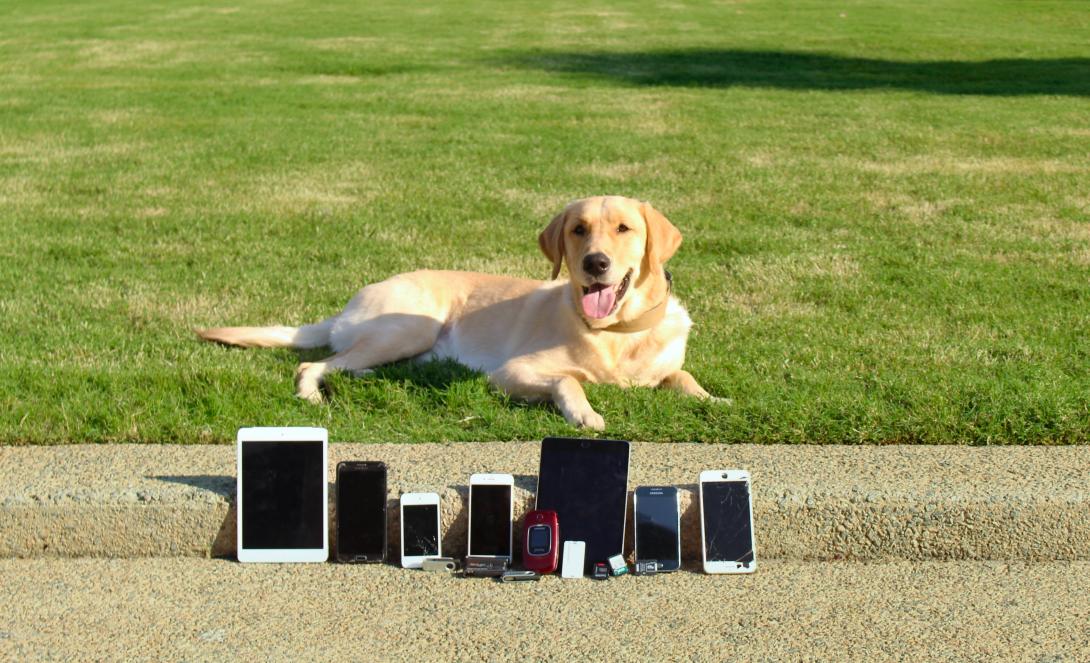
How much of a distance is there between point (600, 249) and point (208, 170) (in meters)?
6.49

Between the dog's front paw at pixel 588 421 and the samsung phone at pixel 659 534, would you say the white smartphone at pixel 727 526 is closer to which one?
the samsung phone at pixel 659 534

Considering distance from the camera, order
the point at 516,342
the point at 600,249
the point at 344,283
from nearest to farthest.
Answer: the point at 600,249 < the point at 516,342 < the point at 344,283

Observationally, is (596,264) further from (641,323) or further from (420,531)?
(420,531)

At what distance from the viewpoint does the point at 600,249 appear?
520 cm

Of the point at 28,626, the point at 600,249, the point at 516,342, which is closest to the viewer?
the point at 28,626

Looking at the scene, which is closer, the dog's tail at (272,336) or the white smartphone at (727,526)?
the white smartphone at (727,526)

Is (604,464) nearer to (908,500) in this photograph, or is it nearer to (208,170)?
(908,500)

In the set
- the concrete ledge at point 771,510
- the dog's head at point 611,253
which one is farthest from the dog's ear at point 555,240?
the concrete ledge at point 771,510

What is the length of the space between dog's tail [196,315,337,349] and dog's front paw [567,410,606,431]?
1602 mm

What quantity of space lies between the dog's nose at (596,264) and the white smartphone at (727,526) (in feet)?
4.27

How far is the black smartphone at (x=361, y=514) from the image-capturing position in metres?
4.17

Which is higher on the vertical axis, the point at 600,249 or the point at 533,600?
the point at 600,249

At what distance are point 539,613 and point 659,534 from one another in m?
0.53

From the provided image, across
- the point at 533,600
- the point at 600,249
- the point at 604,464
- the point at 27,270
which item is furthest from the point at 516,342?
the point at 27,270
